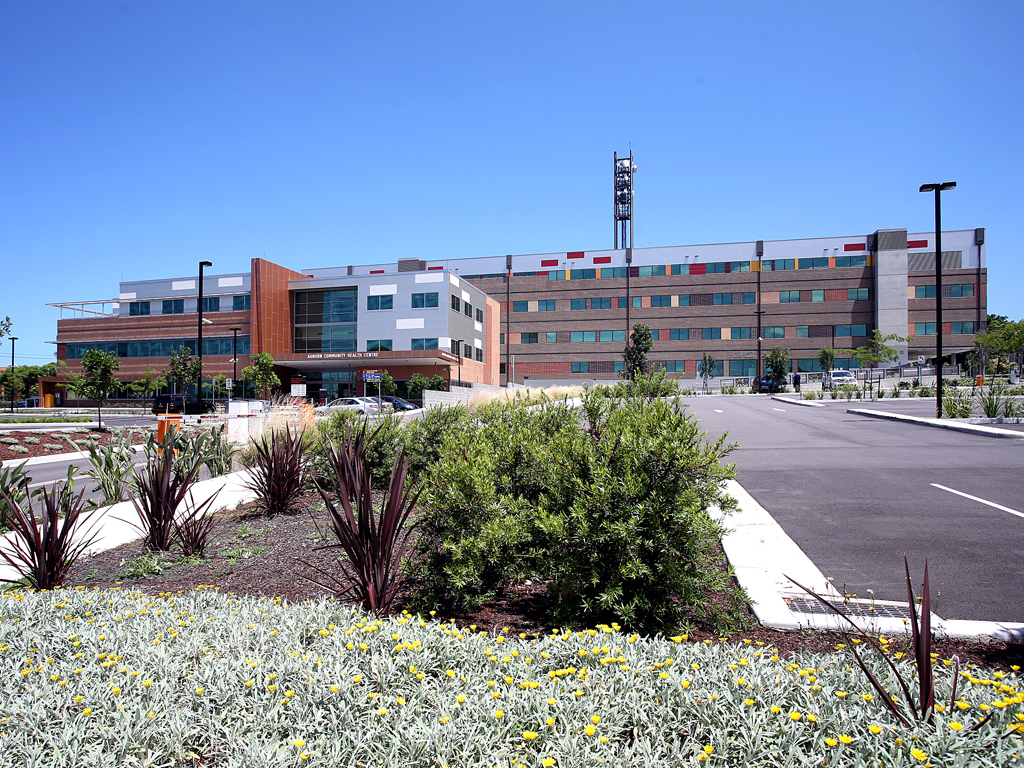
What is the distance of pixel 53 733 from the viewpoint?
Result: 237cm

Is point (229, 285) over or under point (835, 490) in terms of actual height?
over

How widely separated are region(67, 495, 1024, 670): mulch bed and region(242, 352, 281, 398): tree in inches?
1756

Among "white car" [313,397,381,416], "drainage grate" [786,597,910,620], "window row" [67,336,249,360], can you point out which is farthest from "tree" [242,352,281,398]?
"drainage grate" [786,597,910,620]

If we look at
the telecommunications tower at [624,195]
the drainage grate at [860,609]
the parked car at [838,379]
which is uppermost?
the telecommunications tower at [624,195]

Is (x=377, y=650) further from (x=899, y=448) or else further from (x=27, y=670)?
(x=899, y=448)

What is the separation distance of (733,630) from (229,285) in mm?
60923

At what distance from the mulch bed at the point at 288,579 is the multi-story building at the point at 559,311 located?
44.9m

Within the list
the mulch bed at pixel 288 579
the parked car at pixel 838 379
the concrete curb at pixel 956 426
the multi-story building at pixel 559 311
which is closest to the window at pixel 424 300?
the multi-story building at pixel 559 311

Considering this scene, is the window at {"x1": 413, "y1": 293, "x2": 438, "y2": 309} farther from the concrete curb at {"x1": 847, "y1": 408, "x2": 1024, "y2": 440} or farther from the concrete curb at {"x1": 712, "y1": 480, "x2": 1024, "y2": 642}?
the concrete curb at {"x1": 712, "y1": 480, "x2": 1024, "y2": 642}

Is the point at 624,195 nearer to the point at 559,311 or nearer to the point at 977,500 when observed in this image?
the point at 559,311

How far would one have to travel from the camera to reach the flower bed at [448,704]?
215 cm

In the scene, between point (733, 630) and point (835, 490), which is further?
point (835, 490)

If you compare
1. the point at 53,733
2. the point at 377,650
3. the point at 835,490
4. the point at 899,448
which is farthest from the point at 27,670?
the point at 899,448

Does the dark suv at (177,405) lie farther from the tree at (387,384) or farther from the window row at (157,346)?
the tree at (387,384)
